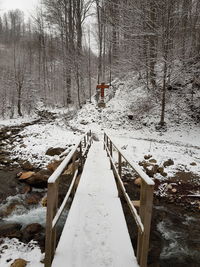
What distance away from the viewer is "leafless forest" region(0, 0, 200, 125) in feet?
43.1

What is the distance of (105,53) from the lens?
81.2 feet

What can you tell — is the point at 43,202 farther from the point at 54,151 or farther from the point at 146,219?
the point at 146,219

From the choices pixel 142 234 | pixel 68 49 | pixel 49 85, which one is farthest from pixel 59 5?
pixel 142 234

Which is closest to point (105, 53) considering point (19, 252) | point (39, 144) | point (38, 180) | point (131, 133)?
point (131, 133)

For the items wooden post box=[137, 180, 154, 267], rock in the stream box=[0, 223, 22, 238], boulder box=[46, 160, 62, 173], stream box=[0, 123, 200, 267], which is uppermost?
wooden post box=[137, 180, 154, 267]

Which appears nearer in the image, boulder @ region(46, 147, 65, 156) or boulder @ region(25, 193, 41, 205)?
boulder @ region(25, 193, 41, 205)

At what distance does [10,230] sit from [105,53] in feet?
78.7

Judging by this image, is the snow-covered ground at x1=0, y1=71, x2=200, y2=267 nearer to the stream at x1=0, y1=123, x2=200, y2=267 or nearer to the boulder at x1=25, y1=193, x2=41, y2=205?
the stream at x1=0, y1=123, x2=200, y2=267

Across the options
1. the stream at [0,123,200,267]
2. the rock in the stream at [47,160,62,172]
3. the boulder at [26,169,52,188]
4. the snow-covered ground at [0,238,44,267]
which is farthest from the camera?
the rock in the stream at [47,160,62,172]

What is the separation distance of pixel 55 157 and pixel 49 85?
27834 millimetres

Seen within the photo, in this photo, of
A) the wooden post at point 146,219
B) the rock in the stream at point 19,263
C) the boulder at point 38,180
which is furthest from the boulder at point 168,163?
the wooden post at point 146,219

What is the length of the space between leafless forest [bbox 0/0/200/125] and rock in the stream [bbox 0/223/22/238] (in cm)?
1145


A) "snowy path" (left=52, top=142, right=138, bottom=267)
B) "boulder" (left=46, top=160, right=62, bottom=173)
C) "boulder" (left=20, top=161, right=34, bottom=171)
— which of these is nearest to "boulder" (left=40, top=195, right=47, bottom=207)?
"snowy path" (left=52, top=142, right=138, bottom=267)

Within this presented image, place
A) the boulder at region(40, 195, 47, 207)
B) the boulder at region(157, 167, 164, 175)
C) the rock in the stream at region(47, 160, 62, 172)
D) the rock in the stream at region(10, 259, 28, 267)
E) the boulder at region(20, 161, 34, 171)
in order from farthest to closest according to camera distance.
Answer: the boulder at region(20, 161, 34, 171)
the rock in the stream at region(47, 160, 62, 172)
the boulder at region(157, 167, 164, 175)
the boulder at region(40, 195, 47, 207)
the rock in the stream at region(10, 259, 28, 267)
